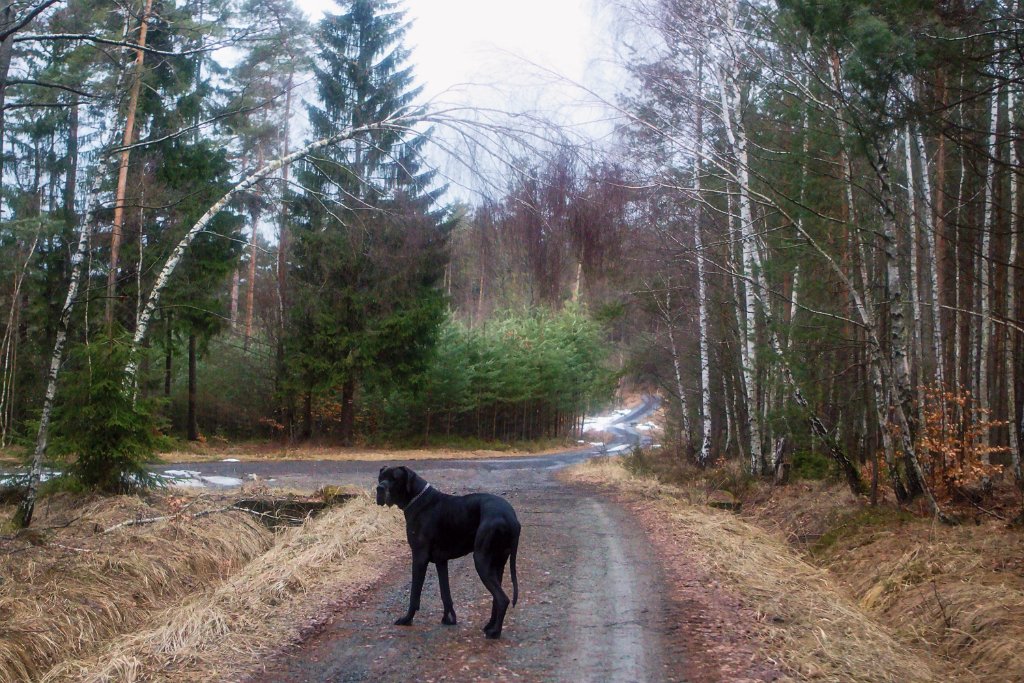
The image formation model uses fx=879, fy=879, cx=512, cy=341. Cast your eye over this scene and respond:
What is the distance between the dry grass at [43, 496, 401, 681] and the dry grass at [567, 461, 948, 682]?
369cm

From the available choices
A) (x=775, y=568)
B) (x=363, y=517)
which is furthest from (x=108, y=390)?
(x=775, y=568)

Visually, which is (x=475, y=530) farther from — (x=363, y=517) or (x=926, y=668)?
(x=363, y=517)

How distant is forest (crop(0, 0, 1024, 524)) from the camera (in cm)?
963

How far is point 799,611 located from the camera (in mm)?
7566

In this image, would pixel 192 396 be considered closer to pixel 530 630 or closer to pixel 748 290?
pixel 748 290

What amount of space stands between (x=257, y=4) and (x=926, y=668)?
986 cm

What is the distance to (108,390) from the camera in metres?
12.5

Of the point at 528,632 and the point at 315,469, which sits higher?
the point at 528,632

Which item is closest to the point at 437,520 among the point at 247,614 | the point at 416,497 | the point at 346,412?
the point at 416,497

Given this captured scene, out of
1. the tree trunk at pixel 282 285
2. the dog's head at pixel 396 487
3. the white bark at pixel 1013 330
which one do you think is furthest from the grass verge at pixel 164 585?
the tree trunk at pixel 282 285

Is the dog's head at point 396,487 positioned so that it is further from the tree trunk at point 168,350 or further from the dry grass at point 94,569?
the tree trunk at point 168,350

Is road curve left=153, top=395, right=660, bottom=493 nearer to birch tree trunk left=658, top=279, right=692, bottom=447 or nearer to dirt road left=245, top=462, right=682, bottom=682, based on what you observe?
birch tree trunk left=658, top=279, right=692, bottom=447

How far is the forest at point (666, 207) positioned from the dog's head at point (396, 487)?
342cm

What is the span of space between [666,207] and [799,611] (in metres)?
7.50
